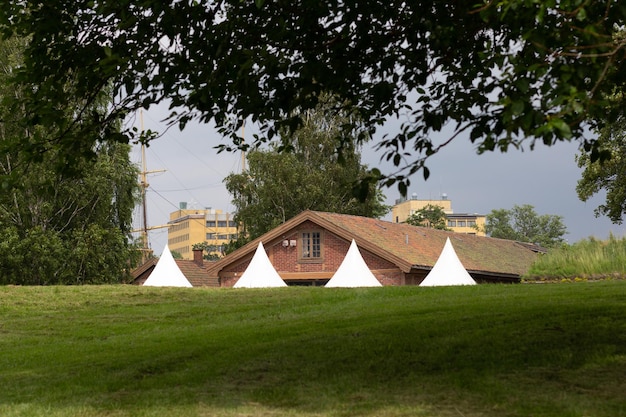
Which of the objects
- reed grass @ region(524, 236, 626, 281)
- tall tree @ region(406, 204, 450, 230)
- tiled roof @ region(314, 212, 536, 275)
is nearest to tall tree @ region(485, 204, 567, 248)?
tall tree @ region(406, 204, 450, 230)

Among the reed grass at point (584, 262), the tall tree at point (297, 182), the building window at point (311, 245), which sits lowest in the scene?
the reed grass at point (584, 262)

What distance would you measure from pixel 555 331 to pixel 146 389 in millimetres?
6729

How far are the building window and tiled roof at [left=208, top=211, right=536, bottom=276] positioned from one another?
1044mm

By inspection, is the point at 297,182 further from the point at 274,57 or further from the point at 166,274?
the point at 274,57

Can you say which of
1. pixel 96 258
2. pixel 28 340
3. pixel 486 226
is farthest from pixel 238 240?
pixel 486 226

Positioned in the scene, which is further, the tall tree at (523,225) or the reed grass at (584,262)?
the tall tree at (523,225)

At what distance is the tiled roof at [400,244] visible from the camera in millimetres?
51281

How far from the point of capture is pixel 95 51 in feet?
43.7

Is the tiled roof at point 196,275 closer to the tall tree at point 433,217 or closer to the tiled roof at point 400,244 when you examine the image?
the tiled roof at point 400,244

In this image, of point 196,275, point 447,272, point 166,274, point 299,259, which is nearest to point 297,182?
point 196,275

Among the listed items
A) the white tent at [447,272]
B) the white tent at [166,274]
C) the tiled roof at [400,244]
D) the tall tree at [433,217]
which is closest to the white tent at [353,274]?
the white tent at [447,272]

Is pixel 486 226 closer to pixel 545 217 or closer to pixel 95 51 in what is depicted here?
pixel 545 217

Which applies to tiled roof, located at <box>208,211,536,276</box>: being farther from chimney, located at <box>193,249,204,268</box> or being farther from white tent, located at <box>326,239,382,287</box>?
chimney, located at <box>193,249,204,268</box>

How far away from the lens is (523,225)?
15262cm
